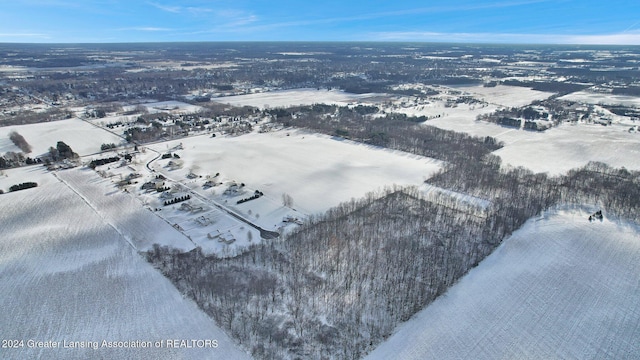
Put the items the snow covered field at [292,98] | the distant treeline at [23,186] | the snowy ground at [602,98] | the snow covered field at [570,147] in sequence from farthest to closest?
the snow covered field at [292,98] < the snowy ground at [602,98] < the snow covered field at [570,147] < the distant treeline at [23,186]

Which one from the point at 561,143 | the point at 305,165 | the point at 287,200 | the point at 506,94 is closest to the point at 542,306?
the point at 287,200

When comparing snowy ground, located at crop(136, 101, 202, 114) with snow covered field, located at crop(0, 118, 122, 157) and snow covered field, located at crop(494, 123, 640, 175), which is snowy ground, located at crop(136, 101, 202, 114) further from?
snow covered field, located at crop(494, 123, 640, 175)

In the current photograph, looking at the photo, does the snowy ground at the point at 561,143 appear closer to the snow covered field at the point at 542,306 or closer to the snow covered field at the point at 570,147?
the snow covered field at the point at 570,147

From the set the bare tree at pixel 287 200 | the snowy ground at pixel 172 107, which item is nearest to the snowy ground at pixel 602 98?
the bare tree at pixel 287 200

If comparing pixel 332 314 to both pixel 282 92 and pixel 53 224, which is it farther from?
pixel 282 92

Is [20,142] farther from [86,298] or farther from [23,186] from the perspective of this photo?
[86,298]

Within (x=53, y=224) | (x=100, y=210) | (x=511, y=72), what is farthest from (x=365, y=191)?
(x=511, y=72)
